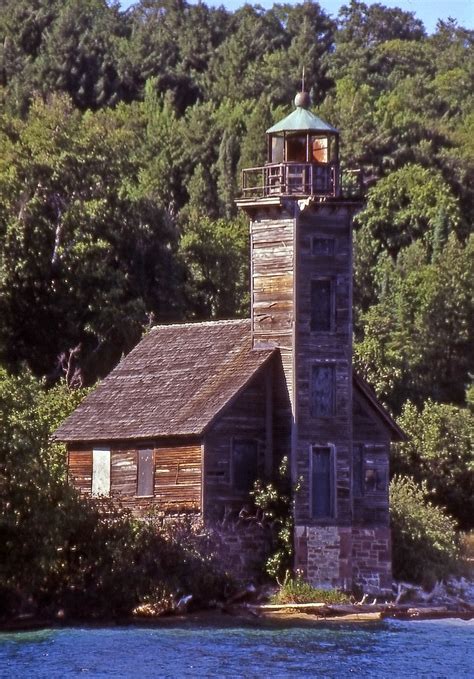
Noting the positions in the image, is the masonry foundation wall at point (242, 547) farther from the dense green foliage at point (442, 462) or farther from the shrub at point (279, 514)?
the dense green foliage at point (442, 462)

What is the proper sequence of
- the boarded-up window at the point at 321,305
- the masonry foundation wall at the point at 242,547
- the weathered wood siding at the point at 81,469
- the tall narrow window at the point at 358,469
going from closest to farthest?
the masonry foundation wall at the point at 242,547, the boarded-up window at the point at 321,305, the tall narrow window at the point at 358,469, the weathered wood siding at the point at 81,469

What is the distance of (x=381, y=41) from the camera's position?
506 ft

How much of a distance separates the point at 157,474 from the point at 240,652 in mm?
11935

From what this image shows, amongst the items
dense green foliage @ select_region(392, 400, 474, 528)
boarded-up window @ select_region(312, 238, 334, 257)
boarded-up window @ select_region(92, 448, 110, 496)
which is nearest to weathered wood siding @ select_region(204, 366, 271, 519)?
boarded-up window @ select_region(312, 238, 334, 257)

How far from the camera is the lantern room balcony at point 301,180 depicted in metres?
53.4

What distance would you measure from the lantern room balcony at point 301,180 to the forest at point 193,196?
829 centimetres

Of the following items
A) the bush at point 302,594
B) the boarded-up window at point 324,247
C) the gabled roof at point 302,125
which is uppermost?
the gabled roof at point 302,125

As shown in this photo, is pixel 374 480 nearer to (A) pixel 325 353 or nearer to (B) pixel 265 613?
(A) pixel 325 353

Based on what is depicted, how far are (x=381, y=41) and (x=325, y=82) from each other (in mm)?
21179

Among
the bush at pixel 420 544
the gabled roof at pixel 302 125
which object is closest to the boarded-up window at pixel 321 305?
the gabled roof at pixel 302 125

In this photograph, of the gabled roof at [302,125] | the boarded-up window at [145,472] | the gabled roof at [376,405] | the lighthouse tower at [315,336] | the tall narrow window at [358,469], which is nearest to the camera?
the lighthouse tower at [315,336]

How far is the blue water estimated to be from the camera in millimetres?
40594

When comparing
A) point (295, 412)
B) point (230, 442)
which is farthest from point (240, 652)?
point (230, 442)

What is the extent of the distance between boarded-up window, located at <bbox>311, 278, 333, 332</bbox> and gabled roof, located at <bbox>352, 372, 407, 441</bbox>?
188 centimetres
